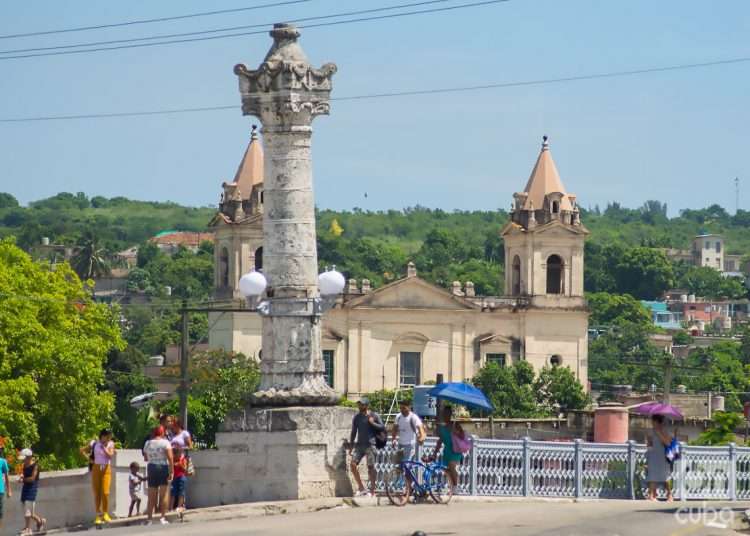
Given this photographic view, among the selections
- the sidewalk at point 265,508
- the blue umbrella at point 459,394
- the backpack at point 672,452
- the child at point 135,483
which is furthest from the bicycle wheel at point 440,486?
the blue umbrella at point 459,394

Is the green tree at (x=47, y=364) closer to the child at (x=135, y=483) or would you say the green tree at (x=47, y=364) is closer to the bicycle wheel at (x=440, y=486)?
the child at (x=135, y=483)

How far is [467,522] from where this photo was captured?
28.1 meters

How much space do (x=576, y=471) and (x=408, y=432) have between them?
2651 mm

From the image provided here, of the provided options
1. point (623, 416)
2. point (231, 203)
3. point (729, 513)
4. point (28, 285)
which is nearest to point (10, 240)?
point (28, 285)

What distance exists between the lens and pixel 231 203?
352 feet

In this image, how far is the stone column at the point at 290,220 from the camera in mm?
31281

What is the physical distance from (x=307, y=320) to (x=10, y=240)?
33.4 meters

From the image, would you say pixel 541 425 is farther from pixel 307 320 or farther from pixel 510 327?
pixel 307 320

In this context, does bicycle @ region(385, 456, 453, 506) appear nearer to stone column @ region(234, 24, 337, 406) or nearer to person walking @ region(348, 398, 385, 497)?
person walking @ region(348, 398, 385, 497)

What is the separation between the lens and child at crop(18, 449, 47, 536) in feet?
104

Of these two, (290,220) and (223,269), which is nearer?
(290,220)

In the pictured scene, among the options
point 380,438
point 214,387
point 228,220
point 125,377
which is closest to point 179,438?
point 380,438

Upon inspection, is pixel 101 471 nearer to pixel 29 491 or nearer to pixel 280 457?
pixel 29 491

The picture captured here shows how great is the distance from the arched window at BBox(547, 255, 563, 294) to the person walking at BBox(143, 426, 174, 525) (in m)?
80.7
